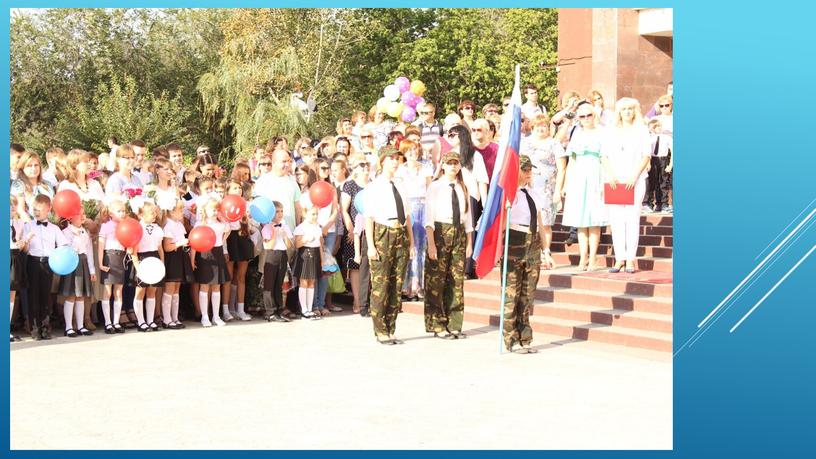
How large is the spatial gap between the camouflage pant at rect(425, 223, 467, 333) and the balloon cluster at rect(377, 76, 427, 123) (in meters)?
6.75

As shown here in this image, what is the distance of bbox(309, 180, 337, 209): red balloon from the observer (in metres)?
12.9

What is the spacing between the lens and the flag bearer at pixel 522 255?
10.5 metres

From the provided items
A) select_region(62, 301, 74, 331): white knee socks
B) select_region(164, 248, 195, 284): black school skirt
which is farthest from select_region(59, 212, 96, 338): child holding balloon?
select_region(164, 248, 195, 284): black school skirt

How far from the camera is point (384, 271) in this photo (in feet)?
36.0

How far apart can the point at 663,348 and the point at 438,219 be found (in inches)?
101

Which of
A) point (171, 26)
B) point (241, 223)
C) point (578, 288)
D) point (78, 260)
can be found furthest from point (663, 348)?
point (171, 26)

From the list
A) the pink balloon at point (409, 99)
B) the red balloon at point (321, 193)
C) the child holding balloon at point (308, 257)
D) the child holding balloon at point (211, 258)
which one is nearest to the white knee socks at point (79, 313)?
the child holding balloon at point (211, 258)

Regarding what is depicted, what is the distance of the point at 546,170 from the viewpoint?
45.2 feet

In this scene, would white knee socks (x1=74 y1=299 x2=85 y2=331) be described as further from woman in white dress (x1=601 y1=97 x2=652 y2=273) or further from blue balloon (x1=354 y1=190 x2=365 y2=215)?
woman in white dress (x1=601 y1=97 x2=652 y2=273)

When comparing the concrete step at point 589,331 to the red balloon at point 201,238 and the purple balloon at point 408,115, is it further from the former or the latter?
the purple balloon at point 408,115

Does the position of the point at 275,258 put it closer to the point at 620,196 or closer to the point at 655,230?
the point at 620,196

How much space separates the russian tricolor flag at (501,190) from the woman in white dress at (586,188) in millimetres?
2598

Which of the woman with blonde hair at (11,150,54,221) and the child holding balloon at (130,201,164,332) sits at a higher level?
the woman with blonde hair at (11,150,54,221)

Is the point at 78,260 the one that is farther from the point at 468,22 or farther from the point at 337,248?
the point at 468,22
